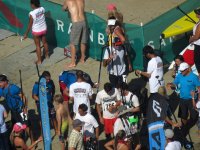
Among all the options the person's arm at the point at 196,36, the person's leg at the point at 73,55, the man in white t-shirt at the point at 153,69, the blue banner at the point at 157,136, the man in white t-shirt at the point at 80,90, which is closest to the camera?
the blue banner at the point at 157,136

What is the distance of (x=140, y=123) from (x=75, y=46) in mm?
3673

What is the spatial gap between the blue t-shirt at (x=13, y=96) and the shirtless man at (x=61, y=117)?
97cm

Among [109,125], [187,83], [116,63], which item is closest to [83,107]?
[109,125]

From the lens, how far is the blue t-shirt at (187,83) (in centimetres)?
1374

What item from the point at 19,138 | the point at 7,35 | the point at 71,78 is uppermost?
the point at 7,35

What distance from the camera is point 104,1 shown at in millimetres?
21125

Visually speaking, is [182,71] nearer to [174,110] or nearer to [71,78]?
[174,110]

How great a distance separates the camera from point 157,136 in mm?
12617

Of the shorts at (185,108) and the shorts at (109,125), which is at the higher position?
the shorts at (185,108)

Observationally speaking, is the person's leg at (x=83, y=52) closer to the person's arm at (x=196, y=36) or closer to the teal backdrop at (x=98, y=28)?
the teal backdrop at (x=98, y=28)

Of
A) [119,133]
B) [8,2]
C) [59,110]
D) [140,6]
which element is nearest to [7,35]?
[8,2]

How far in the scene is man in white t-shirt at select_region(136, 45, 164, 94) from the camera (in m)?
14.2

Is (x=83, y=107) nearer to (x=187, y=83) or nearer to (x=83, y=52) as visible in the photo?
(x=187, y=83)

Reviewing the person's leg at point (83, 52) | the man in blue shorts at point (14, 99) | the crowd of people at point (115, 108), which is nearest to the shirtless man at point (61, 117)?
the crowd of people at point (115, 108)
